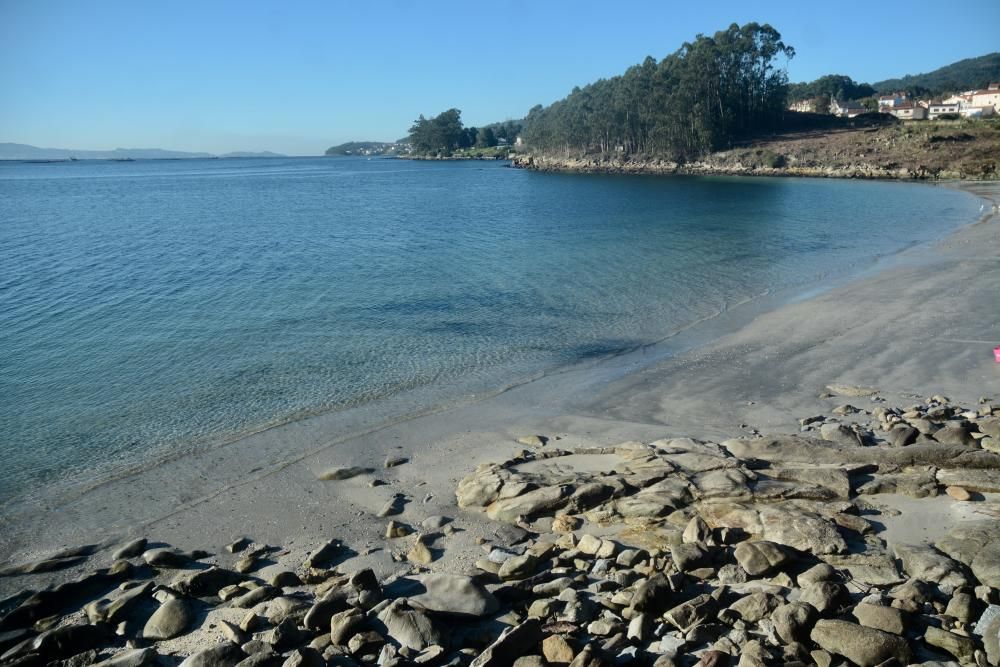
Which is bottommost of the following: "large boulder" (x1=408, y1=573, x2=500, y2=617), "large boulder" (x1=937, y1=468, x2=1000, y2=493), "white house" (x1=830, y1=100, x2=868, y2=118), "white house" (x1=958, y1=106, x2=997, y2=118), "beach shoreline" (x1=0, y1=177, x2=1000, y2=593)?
"beach shoreline" (x1=0, y1=177, x2=1000, y2=593)

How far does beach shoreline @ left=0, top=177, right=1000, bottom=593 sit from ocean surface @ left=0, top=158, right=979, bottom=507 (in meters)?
1.24

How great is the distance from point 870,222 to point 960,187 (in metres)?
33.4

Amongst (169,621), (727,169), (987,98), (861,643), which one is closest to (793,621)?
(861,643)

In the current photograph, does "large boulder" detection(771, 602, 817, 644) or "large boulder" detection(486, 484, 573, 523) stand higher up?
"large boulder" detection(771, 602, 817, 644)

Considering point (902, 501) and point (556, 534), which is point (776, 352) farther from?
point (556, 534)

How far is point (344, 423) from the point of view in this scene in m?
14.0

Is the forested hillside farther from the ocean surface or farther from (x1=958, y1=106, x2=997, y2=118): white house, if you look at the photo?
the ocean surface

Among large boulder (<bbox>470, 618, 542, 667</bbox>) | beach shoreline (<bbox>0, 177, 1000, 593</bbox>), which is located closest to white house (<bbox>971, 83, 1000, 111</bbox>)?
→ beach shoreline (<bbox>0, 177, 1000, 593</bbox>)

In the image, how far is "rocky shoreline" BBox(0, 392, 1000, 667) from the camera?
21.1 feet

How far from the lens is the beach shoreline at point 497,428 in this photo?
10.1m

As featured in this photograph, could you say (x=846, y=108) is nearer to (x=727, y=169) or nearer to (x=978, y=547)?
(x=727, y=169)

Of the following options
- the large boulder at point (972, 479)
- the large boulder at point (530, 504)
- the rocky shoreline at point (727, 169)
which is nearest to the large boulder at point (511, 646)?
the large boulder at point (530, 504)

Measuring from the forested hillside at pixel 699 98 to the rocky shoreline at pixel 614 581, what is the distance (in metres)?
115

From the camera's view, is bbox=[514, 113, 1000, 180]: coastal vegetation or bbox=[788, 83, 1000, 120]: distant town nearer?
bbox=[514, 113, 1000, 180]: coastal vegetation
